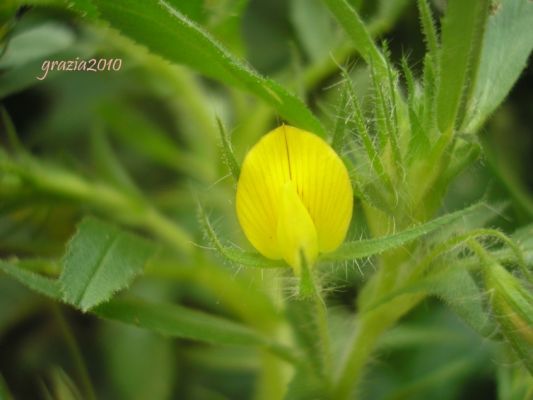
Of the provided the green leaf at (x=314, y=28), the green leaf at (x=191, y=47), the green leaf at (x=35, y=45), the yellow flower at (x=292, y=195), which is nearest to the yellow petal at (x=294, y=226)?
the yellow flower at (x=292, y=195)

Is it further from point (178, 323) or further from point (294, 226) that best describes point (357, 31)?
point (178, 323)

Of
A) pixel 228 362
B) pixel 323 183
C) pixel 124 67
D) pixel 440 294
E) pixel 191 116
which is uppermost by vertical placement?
pixel 124 67

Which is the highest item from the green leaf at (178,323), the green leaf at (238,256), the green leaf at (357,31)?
the green leaf at (357,31)

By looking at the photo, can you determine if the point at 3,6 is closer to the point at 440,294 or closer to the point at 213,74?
the point at 213,74

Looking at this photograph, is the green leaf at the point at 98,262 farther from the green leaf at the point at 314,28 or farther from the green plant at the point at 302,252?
the green leaf at the point at 314,28

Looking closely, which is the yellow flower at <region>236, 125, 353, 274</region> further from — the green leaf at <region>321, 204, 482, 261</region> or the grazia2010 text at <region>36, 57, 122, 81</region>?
the grazia2010 text at <region>36, 57, 122, 81</region>

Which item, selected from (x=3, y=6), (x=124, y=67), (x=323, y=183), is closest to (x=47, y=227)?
(x=124, y=67)

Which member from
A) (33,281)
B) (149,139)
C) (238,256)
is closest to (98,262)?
(33,281)
